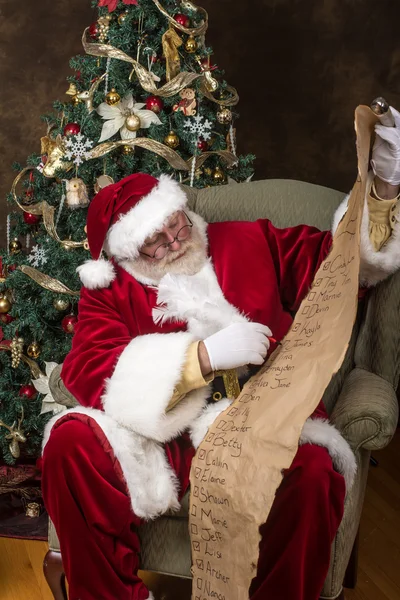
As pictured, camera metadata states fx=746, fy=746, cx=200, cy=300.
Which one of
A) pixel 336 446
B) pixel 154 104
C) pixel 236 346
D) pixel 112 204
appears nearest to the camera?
pixel 336 446

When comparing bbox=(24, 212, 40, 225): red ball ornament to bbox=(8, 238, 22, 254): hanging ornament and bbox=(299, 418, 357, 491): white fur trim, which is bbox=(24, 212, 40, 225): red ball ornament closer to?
bbox=(8, 238, 22, 254): hanging ornament

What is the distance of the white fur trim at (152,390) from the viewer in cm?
179

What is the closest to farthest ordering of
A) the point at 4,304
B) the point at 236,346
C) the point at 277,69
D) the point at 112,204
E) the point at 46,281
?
the point at 236,346 → the point at 112,204 → the point at 46,281 → the point at 4,304 → the point at 277,69

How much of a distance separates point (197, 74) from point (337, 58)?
2.81 feet

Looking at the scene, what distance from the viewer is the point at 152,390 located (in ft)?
5.89

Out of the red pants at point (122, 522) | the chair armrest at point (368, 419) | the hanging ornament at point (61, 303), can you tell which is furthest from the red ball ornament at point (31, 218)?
the chair armrest at point (368, 419)

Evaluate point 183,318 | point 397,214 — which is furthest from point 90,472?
point 397,214

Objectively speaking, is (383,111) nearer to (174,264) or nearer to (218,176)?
(174,264)

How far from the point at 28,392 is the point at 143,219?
1.02 meters

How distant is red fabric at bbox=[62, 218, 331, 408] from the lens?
1.96m

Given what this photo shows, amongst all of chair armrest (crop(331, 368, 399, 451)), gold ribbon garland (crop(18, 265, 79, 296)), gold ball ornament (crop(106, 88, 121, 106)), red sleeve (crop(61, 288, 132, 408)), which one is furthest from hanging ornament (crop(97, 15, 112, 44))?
chair armrest (crop(331, 368, 399, 451))

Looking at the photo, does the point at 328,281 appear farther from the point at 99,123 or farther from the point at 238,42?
the point at 238,42

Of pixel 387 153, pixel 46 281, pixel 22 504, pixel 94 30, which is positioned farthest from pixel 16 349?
pixel 387 153

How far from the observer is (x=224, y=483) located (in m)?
1.53
